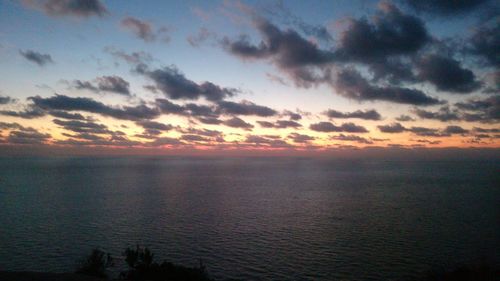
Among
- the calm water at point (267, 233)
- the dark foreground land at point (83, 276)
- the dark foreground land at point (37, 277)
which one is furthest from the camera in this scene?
the calm water at point (267, 233)

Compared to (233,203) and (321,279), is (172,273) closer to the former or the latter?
(321,279)

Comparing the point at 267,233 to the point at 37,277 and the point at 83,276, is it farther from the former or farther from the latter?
the point at 37,277

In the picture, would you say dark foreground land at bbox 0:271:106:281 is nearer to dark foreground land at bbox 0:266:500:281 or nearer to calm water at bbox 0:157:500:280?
dark foreground land at bbox 0:266:500:281

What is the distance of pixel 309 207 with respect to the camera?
83875 mm

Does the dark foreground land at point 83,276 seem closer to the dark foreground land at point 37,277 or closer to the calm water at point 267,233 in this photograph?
the dark foreground land at point 37,277

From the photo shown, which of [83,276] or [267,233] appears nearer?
→ [83,276]

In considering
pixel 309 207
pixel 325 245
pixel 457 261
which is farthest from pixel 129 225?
pixel 457 261

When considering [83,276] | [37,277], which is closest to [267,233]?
[83,276]

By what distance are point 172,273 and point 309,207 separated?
59.7 metres

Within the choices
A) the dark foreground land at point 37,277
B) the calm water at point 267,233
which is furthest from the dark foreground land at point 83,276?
the calm water at point 267,233

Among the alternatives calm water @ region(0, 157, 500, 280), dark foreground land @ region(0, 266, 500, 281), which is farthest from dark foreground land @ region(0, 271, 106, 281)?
calm water @ region(0, 157, 500, 280)

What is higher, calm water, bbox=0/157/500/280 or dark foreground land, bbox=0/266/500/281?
dark foreground land, bbox=0/266/500/281

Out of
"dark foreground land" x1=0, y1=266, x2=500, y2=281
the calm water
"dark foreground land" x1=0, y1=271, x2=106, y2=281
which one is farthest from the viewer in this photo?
the calm water

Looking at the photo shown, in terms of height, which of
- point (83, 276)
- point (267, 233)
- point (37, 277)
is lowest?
point (267, 233)
